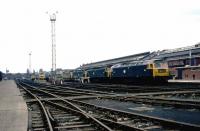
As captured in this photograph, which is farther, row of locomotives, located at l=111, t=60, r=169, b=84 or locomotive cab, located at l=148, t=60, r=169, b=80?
row of locomotives, located at l=111, t=60, r=169, b=84

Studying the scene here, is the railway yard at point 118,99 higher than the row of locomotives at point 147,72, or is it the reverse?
the row of locomotives at point 147,72

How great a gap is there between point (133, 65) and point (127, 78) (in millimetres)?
3204

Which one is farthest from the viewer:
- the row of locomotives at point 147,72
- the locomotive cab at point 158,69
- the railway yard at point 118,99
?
the row of locomotives at point 147,72

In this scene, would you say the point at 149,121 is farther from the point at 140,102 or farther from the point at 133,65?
the point at 133,65

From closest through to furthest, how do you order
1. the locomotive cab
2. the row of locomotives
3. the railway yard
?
the railway yard → the locomotive cab → the row of locomotives

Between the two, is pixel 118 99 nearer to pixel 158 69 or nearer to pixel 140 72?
pixel 158 69

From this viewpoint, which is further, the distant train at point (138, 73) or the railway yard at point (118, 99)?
the distant train at point (138, 73)

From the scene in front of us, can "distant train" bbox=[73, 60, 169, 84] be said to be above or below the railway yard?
above

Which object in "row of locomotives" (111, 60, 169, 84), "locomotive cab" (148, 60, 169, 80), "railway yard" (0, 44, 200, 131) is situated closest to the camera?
"railway yard" (0, 44, 200, 131)

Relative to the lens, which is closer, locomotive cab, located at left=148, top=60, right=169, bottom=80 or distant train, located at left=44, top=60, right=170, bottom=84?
locomotive cab, located at left=148, top=60, right=169, bottom=80

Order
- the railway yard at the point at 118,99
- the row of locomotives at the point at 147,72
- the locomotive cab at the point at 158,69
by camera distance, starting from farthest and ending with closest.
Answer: the row of locomotives at the point at 147,72 < the locomotive cab at the point at 158,69 < the railway yard at the point at 118,99

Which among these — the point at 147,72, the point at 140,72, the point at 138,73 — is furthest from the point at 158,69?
the point at 138,73

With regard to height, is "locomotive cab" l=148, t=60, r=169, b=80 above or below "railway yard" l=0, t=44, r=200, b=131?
above

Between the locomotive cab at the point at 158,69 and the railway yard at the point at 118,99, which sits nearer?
the railway yard at the point at 118,99
